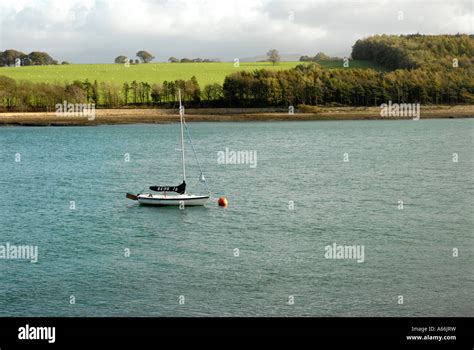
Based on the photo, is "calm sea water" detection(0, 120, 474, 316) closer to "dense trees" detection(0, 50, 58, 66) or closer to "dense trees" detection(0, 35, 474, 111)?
"dense trees" detection(0, 35, 474, 111)

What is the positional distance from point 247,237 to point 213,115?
326 ft

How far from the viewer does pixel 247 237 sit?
112ft

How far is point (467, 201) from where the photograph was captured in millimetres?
43812
